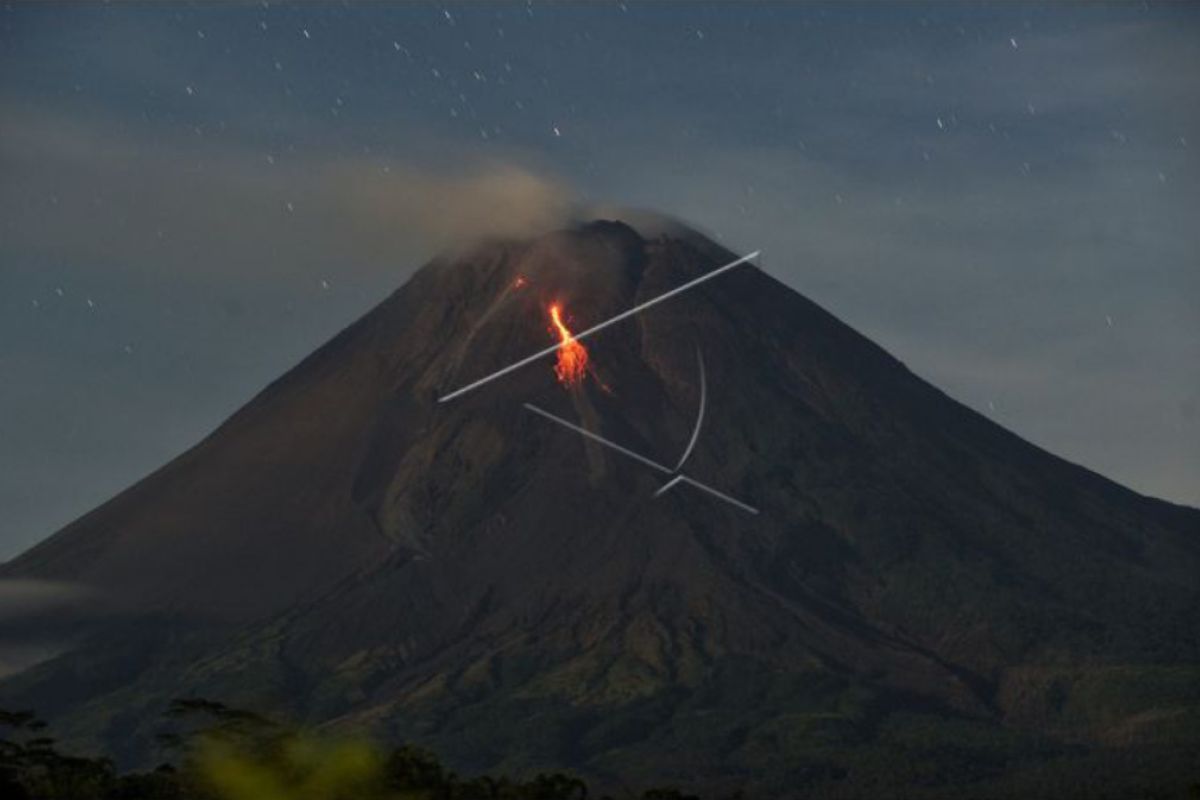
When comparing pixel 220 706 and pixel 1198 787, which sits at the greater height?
pixel 220 706

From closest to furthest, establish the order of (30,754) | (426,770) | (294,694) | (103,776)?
(294,694), (30,754), (103,776), (426,770)

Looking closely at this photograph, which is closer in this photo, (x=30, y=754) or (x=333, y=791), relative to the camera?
(x=333, y=791)

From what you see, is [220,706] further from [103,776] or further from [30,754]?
[103,776]

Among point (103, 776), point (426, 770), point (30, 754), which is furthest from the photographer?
point (426, 770)

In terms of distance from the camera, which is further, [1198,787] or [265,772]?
[1198,787]

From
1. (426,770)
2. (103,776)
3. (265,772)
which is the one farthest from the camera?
(426,770)

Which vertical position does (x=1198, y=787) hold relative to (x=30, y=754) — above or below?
below

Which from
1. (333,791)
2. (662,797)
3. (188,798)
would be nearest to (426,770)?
(662,797)

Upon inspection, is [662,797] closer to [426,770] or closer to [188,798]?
[426,770]

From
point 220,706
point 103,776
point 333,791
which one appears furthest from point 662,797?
point 333,791

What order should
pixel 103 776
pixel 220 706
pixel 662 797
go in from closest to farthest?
pixel 220 706
pixel 103 776
pixel 662 797
